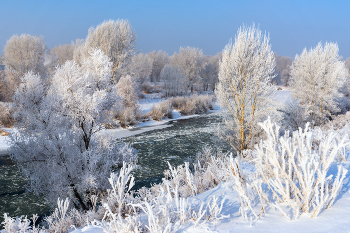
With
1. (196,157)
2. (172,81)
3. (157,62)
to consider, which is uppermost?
(157,62)

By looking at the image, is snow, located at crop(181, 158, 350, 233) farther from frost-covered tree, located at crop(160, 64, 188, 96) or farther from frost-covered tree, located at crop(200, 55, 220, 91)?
frost-covered tree, located at crop(200, 55, 220, 91)

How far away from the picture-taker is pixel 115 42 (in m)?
21.4

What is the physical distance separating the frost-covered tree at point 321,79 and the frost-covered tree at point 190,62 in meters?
26.2

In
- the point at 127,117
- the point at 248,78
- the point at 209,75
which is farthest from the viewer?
the point at 209,75

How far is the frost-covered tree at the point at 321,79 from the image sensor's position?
1580 cm

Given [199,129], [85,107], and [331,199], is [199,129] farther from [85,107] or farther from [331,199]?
[331,199]

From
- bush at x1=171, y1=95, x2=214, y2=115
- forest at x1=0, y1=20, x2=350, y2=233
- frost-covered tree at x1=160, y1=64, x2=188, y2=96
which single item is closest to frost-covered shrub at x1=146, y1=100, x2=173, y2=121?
bush at x1=171, y1=95, x2=214, y2=115

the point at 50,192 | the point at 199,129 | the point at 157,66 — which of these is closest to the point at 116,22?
the point at 199,129

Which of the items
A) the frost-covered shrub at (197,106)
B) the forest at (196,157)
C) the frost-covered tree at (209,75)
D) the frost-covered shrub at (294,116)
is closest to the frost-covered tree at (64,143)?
the forest at (196,157)

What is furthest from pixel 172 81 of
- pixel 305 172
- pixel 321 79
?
pixel 305 172

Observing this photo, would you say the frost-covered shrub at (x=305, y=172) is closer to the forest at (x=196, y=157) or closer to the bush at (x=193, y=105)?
the forest at (x=196, y=157)

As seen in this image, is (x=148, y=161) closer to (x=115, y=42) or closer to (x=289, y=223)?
(x=289, y=223)

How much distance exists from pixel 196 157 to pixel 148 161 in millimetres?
2431

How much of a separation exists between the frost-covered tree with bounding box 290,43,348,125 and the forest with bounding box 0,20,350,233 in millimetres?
81
